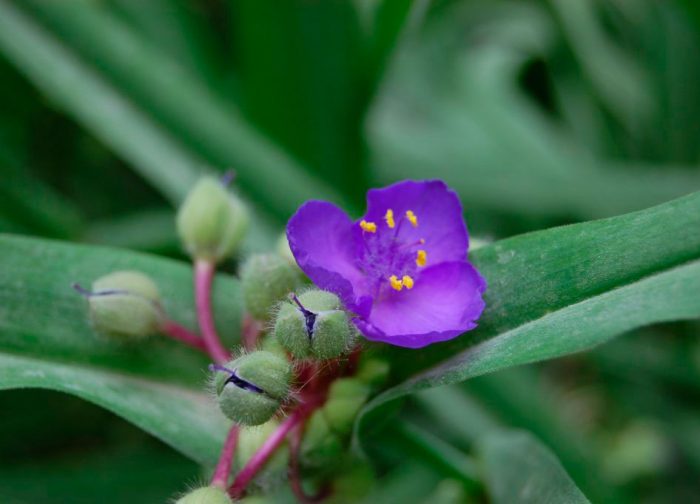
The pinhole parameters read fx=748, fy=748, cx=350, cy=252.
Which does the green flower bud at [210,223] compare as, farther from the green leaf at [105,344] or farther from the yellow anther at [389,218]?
the yellow anther at [389,218]

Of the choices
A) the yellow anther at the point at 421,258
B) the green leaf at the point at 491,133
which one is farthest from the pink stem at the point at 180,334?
the green leaf at the point at 491,133

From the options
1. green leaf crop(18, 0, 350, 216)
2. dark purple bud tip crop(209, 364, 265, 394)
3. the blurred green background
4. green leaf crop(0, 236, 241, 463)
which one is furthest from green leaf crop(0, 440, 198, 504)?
dark purple bud tip crop(209, 364, 265, 394)

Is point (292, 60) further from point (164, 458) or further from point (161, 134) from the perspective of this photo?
point (164, 458)

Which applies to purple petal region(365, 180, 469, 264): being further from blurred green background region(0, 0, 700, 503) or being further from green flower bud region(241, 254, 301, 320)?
blurred green background region(0, 0, 700, 503)

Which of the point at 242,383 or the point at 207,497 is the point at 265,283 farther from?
the point at 207,497

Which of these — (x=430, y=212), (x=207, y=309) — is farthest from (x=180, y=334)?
(x=430, y=212)

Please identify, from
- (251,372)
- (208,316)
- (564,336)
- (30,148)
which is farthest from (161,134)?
(564,336)
